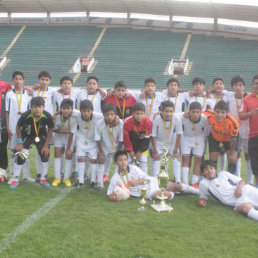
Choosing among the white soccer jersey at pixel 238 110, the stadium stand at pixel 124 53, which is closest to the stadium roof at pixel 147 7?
the stadium stand at pixel 124 53

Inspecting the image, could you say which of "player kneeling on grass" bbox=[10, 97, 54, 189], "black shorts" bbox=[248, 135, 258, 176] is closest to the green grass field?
"player kneeling on grass" bbox=[10, 97, 54, 189]

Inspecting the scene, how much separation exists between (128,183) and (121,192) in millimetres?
206

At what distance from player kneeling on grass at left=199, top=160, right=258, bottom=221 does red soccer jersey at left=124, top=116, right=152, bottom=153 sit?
0.94 metres

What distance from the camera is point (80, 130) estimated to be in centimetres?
473

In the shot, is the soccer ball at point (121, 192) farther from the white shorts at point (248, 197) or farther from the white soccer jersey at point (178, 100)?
the white soccer jersey at point (178, 100)

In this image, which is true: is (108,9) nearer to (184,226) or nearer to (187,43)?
(187,43)

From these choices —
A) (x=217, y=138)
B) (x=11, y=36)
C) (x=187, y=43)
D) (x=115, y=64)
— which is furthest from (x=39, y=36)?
(x=217, y=138)

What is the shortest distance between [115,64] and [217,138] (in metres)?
17.7

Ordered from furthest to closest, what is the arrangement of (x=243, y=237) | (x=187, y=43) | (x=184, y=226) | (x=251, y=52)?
(x=187, y=43), (x=251, y=52), (x=184, y=226), (x=243, y=237)

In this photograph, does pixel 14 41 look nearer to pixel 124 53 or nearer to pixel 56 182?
pixel 124 53

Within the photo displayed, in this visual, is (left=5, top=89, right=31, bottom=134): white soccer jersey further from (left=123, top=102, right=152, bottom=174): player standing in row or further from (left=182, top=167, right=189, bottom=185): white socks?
(left=182, top=167, right=189, bottom=185): white socks

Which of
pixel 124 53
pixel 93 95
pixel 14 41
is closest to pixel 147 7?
pixel 124 53

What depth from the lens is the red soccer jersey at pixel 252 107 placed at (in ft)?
14.6

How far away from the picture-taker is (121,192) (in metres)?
3.93
